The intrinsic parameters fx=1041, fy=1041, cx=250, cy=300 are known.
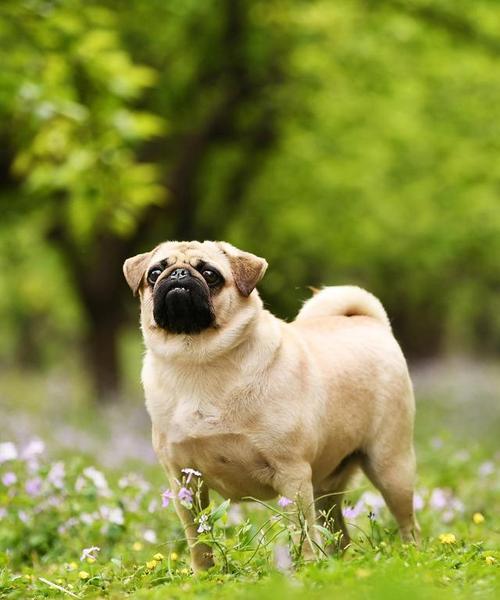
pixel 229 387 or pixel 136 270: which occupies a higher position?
pixel 136 270

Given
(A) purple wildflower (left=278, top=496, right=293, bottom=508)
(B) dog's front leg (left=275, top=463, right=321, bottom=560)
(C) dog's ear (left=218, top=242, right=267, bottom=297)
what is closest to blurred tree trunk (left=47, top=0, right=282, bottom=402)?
(C) dog's ear (left=218, top=242, right=267, bottom=297)

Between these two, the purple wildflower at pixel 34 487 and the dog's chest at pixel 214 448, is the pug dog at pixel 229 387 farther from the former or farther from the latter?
the purple wildflower at pixel 34 487

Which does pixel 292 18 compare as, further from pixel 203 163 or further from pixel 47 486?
pixel 47 486

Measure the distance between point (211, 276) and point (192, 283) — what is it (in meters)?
0.21

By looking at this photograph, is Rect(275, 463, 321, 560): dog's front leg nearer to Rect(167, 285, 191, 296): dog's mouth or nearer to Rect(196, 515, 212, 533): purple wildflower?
Rect(196, 515, 212, 533): purple wildflower

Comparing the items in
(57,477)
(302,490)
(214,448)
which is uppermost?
(214,448)

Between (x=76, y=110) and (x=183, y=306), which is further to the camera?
(x=76, y=110)

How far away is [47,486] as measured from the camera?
6836mm

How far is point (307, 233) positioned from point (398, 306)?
10.6 metres

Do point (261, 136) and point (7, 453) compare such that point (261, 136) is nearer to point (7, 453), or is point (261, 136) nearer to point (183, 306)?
point (7, 453)

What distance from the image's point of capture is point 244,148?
18906 mm

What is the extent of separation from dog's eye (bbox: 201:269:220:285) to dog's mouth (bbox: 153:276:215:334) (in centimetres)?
11

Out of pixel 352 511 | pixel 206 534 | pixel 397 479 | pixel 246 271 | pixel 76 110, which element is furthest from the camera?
pixel 76 110

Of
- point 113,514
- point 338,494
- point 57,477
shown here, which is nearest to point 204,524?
point 338,494
